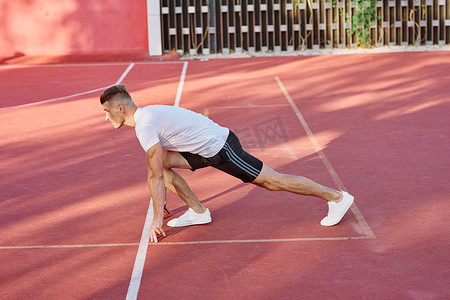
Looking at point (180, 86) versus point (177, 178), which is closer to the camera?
point (177, 178)

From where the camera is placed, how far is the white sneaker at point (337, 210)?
6070 millimetres

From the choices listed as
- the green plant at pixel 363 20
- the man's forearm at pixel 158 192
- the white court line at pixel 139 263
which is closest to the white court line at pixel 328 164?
the man's forearm at pixel 158 192

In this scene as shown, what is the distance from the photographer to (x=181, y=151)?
590 cm

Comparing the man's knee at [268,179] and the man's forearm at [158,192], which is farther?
the man's knee at [268,179]

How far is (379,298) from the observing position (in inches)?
184

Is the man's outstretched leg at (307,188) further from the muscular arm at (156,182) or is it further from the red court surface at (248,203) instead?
the muscular arm at (156,182)

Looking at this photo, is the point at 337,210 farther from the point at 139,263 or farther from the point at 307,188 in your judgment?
the point at 139,263

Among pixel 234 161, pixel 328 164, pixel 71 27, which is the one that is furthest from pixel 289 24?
pixel 234 161

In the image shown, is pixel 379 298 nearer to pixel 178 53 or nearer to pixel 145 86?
pixel 145 86

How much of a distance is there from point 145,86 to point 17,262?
9.15 m

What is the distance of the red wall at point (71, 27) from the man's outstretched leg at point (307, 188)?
1402 cm

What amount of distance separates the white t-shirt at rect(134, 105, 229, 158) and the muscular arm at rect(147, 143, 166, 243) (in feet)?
0.23

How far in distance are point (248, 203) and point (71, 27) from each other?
13730mm

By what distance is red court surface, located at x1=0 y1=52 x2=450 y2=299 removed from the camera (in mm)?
5074
